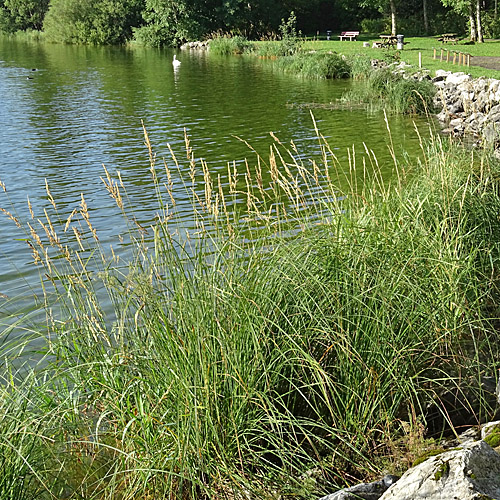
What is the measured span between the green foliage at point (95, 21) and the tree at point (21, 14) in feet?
51.3

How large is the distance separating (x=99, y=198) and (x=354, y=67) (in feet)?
59.7

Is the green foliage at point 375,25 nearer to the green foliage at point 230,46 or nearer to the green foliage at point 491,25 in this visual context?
the green foliage at point 491,25

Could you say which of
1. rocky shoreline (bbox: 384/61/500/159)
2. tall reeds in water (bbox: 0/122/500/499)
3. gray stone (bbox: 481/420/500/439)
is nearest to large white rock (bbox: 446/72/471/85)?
rocky shoreline (bbox: 384/61/500/159)

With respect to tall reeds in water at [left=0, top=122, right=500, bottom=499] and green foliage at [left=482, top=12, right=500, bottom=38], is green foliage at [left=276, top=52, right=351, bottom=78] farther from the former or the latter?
tall reeds in water at [left=0, top=122, right=500, bottom=499]

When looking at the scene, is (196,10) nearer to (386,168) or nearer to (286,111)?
(286,111)

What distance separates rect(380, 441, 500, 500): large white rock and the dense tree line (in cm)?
3920

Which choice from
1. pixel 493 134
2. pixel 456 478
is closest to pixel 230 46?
pixel 493 134

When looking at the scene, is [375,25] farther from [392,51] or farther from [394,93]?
[394,93]

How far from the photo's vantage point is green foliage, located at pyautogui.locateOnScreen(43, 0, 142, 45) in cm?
5634

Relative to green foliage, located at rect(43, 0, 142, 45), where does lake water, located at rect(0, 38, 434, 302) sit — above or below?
below

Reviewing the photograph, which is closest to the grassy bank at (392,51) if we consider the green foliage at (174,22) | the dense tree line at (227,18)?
the dense tree line at (227,18)

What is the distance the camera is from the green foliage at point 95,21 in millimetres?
56344

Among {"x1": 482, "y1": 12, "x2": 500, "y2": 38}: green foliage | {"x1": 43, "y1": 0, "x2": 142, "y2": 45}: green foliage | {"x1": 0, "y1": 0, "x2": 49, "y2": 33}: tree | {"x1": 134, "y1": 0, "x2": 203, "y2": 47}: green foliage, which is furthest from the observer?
{"x1": 0, "y1": 0, "x2": 49, "y2": 33}: tree

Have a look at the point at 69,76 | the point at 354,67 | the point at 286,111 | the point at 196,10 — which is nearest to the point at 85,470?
the point at 286,111
